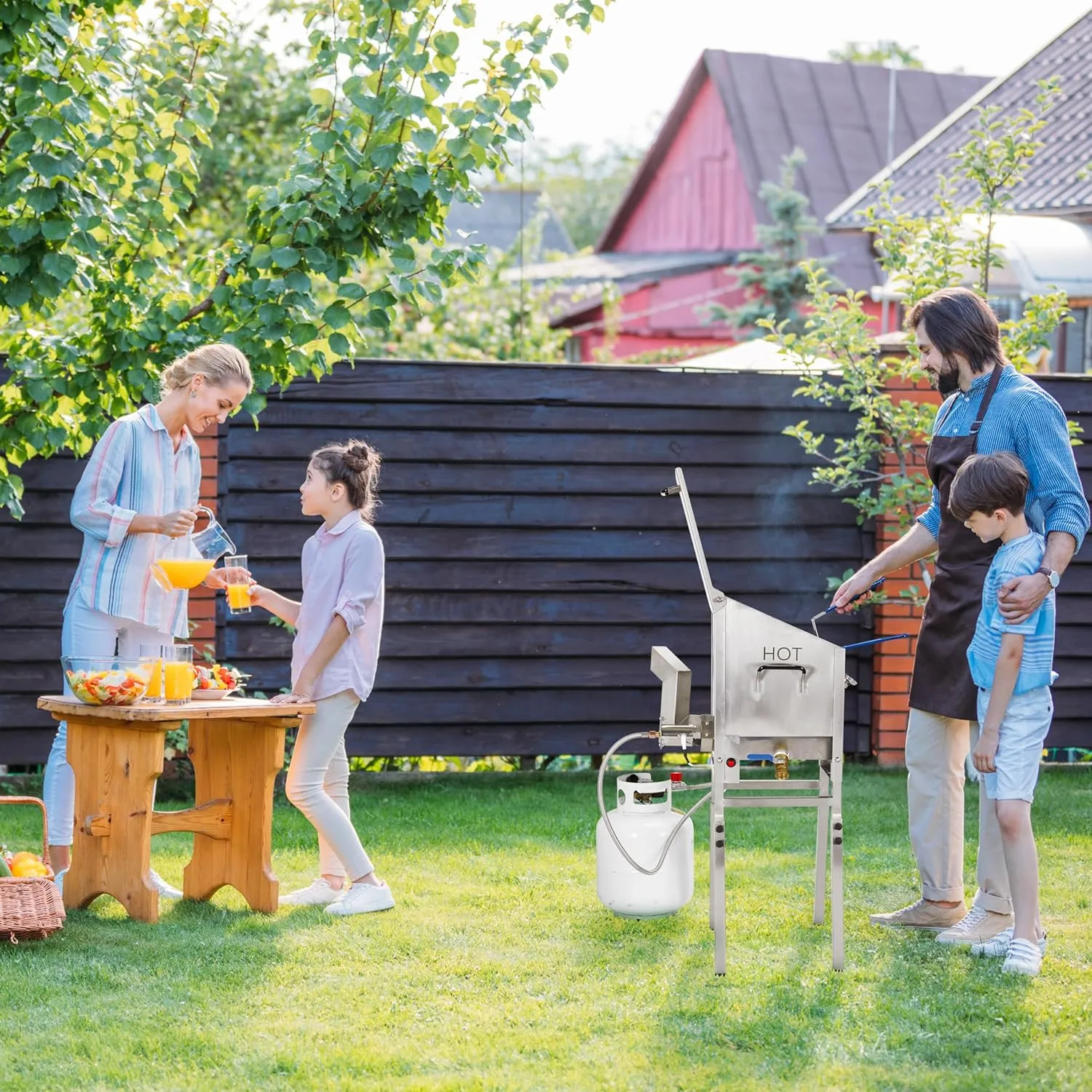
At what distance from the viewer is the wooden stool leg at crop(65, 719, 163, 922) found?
4434 mm

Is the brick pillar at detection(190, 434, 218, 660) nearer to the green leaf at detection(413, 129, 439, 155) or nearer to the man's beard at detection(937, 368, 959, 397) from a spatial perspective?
the green leaf at detection(413, 129, 439, 155)

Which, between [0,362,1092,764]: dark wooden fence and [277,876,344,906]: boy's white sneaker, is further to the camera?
[0,362,1092,764]: dark wooden fence

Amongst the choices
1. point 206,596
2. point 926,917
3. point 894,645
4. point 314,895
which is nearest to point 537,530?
point 206,596

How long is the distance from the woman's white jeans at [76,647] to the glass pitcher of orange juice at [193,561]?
18 cm

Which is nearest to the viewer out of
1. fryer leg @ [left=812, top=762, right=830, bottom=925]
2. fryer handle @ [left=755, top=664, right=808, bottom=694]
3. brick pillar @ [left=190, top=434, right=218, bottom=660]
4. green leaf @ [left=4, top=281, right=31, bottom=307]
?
fryer handle @ [left=755, top=664, right=808, bottom=694]

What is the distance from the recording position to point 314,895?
4.78 m

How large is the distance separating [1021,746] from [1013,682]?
7.0 inches

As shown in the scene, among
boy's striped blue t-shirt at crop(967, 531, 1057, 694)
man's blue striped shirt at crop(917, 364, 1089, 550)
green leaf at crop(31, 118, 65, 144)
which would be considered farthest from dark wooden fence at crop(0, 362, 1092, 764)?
boy's striped blue t-shirt at crop(967, 531, 1057, 694)

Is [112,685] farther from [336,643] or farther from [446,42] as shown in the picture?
[446,42]

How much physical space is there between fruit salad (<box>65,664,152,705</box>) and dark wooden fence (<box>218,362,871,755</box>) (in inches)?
92.7

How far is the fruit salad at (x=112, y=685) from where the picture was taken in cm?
434

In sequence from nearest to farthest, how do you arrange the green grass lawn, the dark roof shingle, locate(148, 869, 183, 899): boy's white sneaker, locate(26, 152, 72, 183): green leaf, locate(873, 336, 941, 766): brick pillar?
the green grass lawn < locate(148, 869, 183, 899): boy's white sneaker < locate(26, 152, 72, 183): green leaf < locate(873, 336, 941, 766): brick pillar < the dark roof shingle

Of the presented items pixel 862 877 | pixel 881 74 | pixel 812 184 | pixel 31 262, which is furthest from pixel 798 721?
pixel 881 74

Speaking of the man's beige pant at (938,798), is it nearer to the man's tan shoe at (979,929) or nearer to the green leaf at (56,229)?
the man's tan shoe at (979,929)
